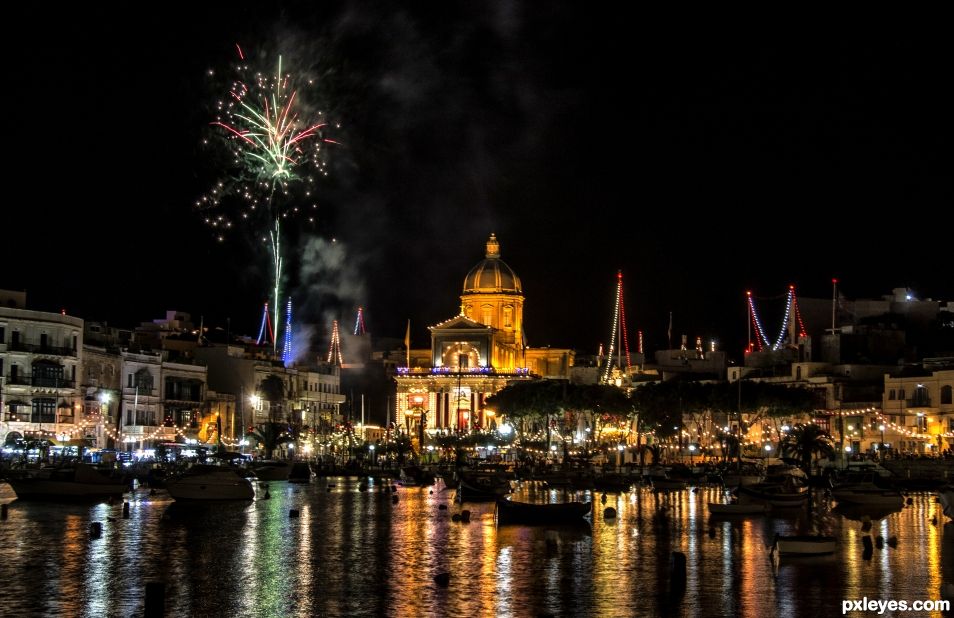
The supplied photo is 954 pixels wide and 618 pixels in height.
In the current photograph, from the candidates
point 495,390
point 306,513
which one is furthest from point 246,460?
point 495,390

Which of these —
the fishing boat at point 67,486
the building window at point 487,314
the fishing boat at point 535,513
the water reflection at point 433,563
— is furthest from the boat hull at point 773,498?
the building window at point 487,314

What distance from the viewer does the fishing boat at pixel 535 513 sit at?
53062 mm

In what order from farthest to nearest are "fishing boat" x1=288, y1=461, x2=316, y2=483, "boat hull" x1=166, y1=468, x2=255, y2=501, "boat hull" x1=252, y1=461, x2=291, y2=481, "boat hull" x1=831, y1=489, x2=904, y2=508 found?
1. "fishing boat" x1=288, y1=461, x2=316, y2=483
2. "boat hull" x1=252, y1=461, x2=291, y2=481
3. "boat hull" x1=831, y1=489, x2=904, y2=508
4. "boat hull" x1=166, y1=468, x2=255, y2=501

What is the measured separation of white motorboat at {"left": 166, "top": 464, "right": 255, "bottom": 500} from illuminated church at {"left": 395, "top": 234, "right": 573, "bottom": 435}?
87.3m

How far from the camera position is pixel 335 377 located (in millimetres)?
140375

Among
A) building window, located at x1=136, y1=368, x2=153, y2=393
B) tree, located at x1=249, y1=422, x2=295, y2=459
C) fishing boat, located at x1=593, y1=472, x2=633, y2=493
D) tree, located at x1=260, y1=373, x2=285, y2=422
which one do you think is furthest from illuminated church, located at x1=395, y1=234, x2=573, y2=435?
fishing boat, located at x1=593, y1=472, x2=633, y2=493

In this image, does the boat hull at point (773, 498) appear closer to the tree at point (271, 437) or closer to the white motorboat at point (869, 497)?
the white motorboat at point (869, 497)

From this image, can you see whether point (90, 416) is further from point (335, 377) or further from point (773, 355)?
point (773, 355)

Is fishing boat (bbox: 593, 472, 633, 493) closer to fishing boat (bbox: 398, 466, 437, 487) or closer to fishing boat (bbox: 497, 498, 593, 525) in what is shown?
fishing boat (bbox: 398, 466, 437, 487)

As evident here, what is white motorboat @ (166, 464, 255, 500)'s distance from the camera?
208 feet

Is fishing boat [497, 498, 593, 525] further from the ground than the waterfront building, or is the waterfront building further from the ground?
the waterfront building

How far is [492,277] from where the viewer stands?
546 ft

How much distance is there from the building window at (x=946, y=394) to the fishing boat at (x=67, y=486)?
65362 millimetres

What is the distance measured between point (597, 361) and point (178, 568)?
423ft
